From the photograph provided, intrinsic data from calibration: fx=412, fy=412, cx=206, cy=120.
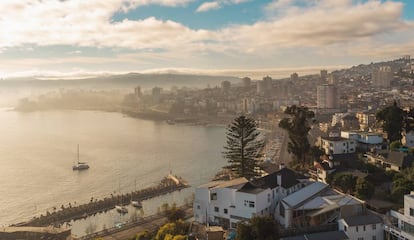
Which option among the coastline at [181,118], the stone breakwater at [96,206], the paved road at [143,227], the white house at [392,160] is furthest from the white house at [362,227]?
the coastline at [181,118]

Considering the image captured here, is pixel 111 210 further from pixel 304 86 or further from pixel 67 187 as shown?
pixel 304 86

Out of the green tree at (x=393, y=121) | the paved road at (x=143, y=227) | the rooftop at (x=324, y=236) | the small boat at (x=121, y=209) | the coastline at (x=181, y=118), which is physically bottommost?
the small boat at (x=121, y=209)

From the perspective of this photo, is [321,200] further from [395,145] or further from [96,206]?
[96,206]

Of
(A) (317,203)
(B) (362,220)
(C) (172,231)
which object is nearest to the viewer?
(B) (362,220)

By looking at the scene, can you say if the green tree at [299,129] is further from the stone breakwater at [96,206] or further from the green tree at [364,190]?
the stone breakwater at [96,206]

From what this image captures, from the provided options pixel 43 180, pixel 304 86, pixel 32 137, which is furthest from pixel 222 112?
pixel 43 180

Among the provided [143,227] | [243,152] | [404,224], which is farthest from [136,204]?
[404,224]

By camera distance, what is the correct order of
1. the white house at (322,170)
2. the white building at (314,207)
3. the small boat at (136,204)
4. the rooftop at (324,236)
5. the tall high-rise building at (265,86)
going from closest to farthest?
the rooftop at (324,236) → the white building at (314,207) → the white house at (322,170) → the small boat at (136,204) → the tall high-rise building at (265,86)
